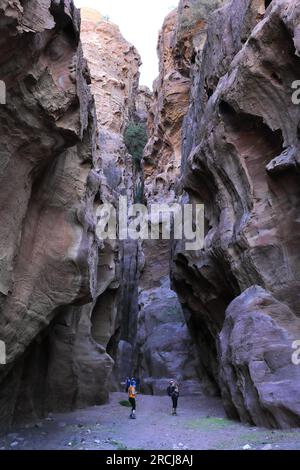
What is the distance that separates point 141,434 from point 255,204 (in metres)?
6.69

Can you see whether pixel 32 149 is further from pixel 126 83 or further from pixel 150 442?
pixel 126 83

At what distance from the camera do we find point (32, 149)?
895cm

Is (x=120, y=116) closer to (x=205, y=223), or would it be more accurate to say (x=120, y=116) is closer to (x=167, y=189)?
(x=167, y=189)

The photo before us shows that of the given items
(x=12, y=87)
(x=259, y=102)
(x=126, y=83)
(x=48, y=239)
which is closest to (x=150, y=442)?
(x=48, y=239)

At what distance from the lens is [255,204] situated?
1305cm

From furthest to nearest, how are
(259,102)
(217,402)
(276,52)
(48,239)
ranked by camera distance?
(217,402) → (259,102) → (276,52) → (48,239)

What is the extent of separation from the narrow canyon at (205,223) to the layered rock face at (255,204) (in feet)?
0.13

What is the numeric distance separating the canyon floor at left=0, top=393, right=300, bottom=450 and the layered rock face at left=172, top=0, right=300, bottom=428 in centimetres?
80

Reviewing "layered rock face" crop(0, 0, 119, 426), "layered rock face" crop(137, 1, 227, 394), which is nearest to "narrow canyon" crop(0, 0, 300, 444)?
"layered rock face" crop(0, 0, 119, 426)

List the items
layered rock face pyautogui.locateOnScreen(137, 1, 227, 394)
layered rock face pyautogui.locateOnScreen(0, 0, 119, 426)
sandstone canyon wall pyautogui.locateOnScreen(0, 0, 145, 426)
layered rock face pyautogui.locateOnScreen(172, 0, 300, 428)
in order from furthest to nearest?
layered rock face pyautogui.locateOnScreen(137, 1, 227, 394)
layered rock face pyautogui.locateOnScreen(172, 0, 300, 428)
sandstone canyon wall pyautogui.locateOnScreen(0, 0, 145, 426)
layered rock face pyautogui.locateOnScreen(0, 0, 119, 426)

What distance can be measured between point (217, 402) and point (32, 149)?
45.1 ft

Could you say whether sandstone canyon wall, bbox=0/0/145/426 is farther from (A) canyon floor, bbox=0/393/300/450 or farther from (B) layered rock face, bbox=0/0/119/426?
(A) canyon floor, bbox=0/393/300/450

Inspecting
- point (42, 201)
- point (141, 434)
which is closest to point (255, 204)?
point (42, 201)

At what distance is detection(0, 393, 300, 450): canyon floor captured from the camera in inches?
344
